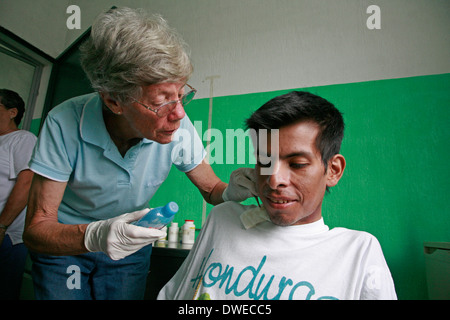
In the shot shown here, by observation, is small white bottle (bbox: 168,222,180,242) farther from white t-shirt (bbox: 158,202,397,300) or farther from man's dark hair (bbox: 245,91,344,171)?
man's dark hair (bbox: 245,91,344,171)

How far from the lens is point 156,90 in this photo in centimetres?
94

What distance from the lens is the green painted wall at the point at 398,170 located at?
163cm

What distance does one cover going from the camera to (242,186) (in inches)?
43.1

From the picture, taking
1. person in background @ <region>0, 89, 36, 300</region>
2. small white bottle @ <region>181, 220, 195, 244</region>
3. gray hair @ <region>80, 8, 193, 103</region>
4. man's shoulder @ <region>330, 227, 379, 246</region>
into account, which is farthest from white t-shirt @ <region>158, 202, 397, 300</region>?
person in background @ <region>0, 89, 36, 300</region>

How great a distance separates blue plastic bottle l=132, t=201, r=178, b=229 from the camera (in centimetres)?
83

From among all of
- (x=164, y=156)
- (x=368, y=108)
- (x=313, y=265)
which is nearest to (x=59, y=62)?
→ (x=164, y=156)

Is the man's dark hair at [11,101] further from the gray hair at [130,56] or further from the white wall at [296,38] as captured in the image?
the gray hair at [130,56]

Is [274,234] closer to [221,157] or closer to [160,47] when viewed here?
[160,47]

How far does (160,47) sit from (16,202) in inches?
60.6

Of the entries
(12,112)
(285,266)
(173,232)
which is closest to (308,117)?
(285,266)

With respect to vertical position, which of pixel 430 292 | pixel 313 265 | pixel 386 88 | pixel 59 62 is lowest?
pixel 430 292

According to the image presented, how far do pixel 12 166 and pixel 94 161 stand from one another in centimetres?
115

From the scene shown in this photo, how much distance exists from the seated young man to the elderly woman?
211 millimetres
